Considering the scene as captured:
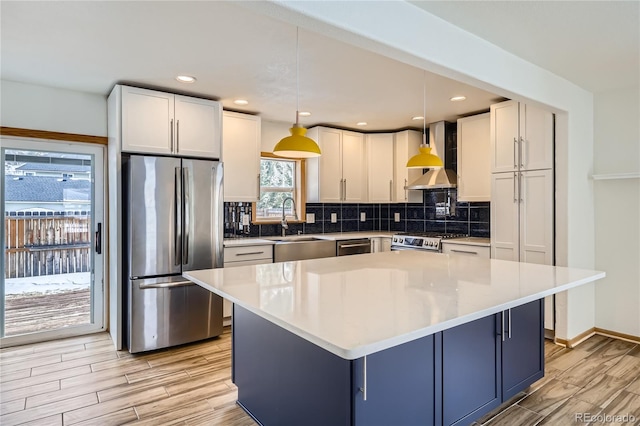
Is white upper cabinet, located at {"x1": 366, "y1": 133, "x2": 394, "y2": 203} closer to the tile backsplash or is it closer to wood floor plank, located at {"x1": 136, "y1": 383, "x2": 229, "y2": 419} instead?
the tile backsplash

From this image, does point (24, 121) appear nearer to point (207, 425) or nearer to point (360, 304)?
point (207, 425)

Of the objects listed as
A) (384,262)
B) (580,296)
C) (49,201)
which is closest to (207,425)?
(384,262)

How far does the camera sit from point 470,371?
6.62 feet

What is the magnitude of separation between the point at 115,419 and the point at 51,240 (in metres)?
2.23

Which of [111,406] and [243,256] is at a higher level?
[243,256]

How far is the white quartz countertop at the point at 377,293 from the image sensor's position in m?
1.28

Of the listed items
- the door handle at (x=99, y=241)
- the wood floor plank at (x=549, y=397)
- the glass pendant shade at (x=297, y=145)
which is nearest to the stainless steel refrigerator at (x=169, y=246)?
the door handle at (x=99, y=241)

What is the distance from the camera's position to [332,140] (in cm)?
498

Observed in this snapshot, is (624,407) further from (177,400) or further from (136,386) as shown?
(136,386)

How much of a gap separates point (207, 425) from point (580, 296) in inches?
135

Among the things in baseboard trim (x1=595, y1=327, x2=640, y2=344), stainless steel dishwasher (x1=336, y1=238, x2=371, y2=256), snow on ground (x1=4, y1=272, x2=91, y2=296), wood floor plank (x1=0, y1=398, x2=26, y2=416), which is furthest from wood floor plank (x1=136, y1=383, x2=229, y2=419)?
baseboard trim (x1=595, y1=327, x2=640, y2=344)

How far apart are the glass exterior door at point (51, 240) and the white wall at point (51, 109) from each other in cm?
16

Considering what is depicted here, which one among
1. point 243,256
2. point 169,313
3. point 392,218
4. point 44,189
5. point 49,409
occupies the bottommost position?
point 49,409

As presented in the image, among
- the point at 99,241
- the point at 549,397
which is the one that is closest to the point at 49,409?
the point at 99,241
